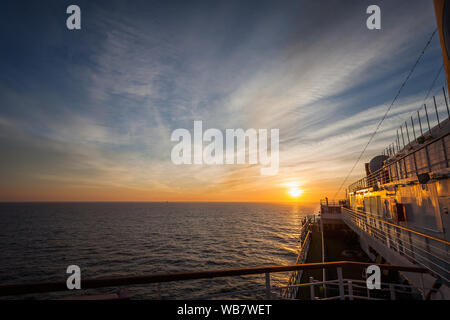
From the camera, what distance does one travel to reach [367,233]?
48.5 ft

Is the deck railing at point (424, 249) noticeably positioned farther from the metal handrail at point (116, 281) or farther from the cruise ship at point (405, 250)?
the metal handrail at point (116, 281)

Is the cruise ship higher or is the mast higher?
the mast

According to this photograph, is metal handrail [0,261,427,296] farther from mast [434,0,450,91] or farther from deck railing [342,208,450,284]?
mast [434,0,450,91]

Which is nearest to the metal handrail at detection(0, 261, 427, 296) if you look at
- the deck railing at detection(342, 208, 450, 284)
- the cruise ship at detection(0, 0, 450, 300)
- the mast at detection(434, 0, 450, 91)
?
the cruise ship at detection(0, 0, 450, 300)

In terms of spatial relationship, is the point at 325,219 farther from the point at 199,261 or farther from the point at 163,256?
the point at 163,256

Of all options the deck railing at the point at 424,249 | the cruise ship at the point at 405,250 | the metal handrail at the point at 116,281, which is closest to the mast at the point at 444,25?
the cruise ship at the point at 405,250

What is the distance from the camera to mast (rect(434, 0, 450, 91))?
5.43 m

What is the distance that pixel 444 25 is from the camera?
5578 millimetres

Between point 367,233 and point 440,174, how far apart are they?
633cm

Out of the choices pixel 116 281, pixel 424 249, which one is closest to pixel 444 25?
pixel 116 281

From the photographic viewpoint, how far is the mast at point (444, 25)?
5426 mm

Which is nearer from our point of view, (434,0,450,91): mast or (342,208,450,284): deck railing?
(434,0,450,91): mast
